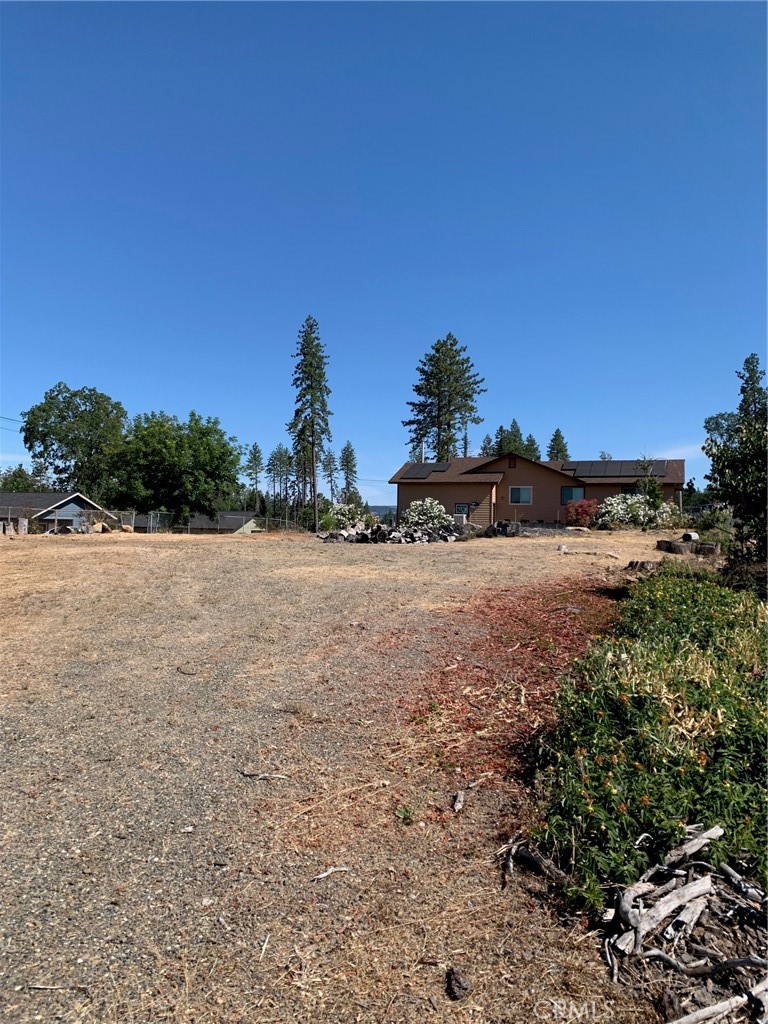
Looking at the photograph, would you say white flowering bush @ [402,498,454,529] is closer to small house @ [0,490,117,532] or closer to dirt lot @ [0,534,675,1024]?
dirt lot @ [0,534,675,1024]

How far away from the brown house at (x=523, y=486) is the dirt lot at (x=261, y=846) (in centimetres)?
2782

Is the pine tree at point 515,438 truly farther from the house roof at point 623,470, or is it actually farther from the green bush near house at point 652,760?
the green bush near house at point 652,760

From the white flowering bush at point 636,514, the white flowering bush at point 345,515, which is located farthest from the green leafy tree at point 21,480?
the white flowering bush at point 636,514

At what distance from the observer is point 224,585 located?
10062mm

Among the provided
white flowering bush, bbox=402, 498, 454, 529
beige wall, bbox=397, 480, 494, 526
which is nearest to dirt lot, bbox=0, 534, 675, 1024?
white flowering bush, bbox=402, 498, 454, 529

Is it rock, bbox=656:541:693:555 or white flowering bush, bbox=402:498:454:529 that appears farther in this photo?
white flowering bush, bbox=402:498:454:529

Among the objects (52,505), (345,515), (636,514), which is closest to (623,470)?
(636,514)

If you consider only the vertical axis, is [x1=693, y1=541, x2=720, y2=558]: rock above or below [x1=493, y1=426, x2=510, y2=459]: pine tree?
below

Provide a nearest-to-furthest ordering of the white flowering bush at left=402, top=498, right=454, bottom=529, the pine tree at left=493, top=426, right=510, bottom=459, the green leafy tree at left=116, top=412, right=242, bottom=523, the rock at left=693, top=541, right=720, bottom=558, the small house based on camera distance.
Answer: the rock at left=693, top=541, right=720, bottom=558 → the white flowering bush at left=402, top=498, right=454, bottom=529 → the small house → the green leafy tree at left=116, top=412, right=242, bottom=523 → the pine tree at left=493, top=426, right=510, bottom=459

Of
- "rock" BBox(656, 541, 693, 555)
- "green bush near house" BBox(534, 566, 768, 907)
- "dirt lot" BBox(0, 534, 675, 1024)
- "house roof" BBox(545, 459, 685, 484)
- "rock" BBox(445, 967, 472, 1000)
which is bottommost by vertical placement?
"rock" BBox(445, 967, 472, 1000)

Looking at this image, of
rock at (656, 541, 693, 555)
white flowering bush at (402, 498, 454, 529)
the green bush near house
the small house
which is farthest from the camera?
the small house

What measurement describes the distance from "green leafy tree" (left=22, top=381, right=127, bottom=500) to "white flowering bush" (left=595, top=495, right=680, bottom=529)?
172 ft

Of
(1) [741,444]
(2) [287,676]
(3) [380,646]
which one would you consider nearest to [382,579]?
(3) [380,646]

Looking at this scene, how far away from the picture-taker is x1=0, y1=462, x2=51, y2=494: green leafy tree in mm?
70938
